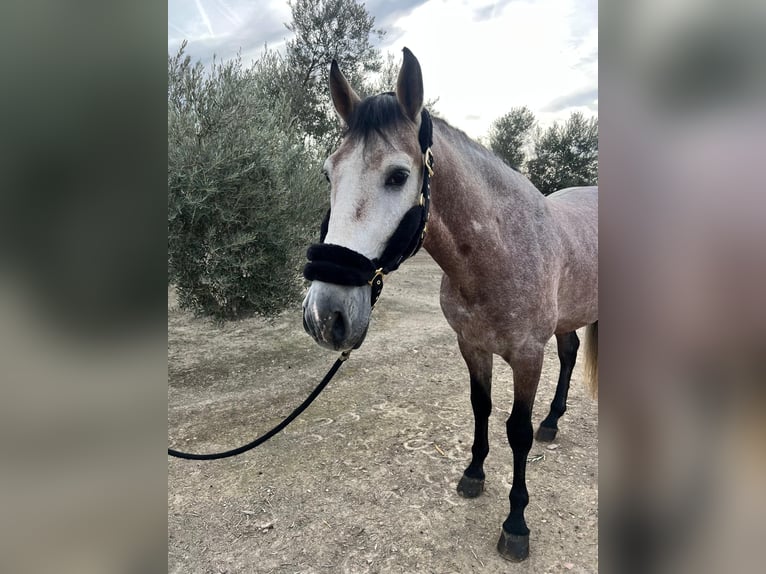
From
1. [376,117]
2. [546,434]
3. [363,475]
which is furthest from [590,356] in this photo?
[376,117]

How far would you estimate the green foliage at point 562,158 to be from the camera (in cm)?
1235

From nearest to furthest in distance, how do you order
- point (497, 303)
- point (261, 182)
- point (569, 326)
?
point (497, 303) < point (569, 326) < point (261, 182)

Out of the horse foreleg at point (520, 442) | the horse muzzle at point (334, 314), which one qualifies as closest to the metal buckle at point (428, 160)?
the horse muzzle at point (334, 314)

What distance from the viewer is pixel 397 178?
56.7 inches

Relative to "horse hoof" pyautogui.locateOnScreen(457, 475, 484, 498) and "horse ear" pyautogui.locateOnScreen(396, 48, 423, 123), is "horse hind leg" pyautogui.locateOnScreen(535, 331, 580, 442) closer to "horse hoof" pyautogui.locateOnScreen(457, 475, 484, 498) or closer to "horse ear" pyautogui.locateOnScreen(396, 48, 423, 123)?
"horse hoof" pyautogui.locateOnScreen(457, 475, 484, 498)

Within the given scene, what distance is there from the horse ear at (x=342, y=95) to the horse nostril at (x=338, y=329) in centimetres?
81

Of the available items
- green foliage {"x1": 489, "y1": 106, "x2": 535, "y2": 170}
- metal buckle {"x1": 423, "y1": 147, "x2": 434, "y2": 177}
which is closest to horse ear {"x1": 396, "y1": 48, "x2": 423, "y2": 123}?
metal buckle {"x1": 423, "y1": 147, "x2": 434, "y2": 177}

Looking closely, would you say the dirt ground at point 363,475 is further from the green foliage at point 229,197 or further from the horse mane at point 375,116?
the horse mane at point 375,116
